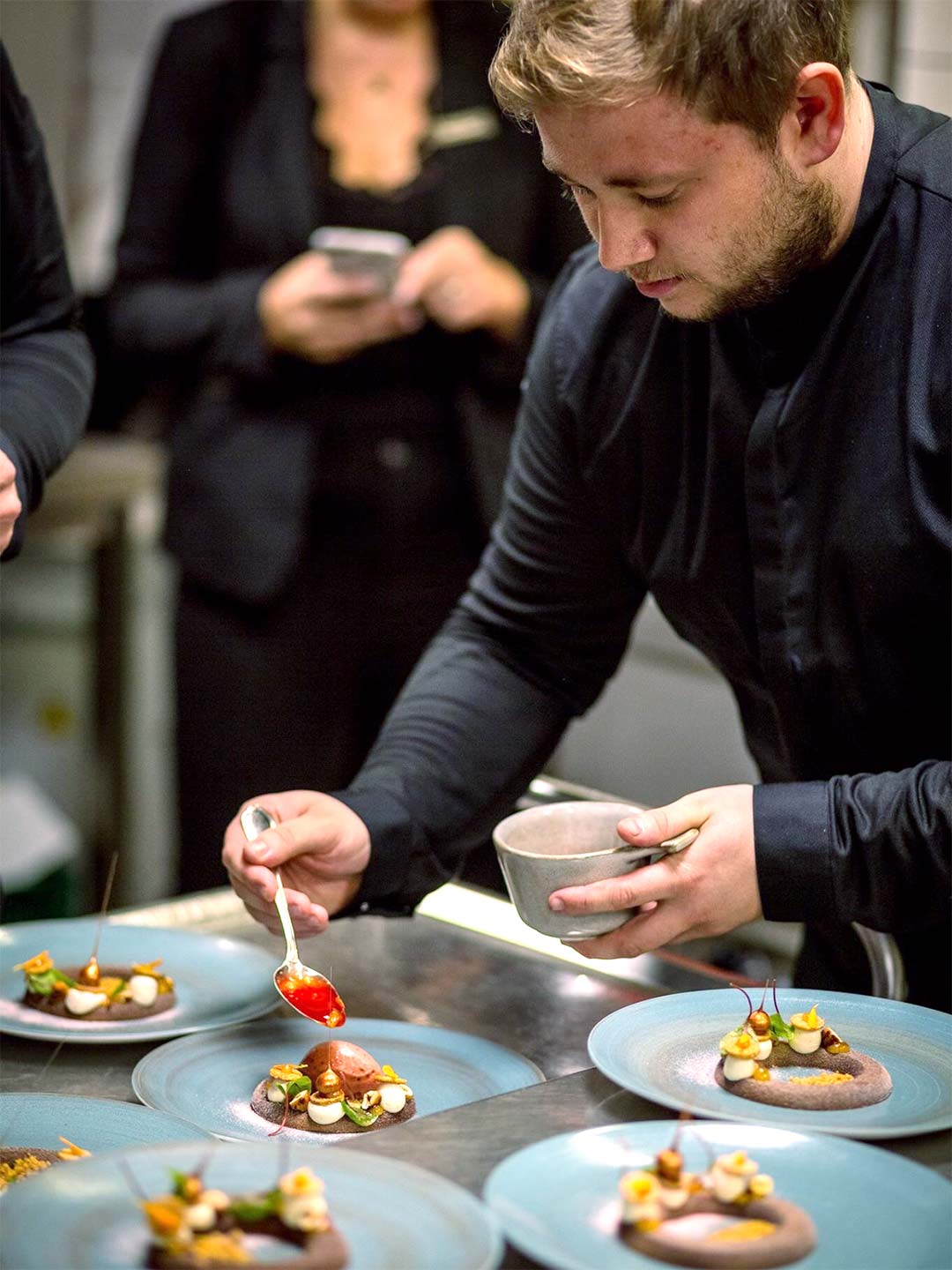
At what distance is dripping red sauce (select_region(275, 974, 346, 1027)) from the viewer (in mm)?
1222

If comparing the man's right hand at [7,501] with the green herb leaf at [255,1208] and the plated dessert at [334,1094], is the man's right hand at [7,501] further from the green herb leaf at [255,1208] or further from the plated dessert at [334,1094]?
the green herb leaf at [255,1208]

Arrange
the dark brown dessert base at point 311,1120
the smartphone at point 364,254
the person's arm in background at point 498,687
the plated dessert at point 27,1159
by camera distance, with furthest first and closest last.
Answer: the smartphone at point 364,254, the person's arm in background at point 498,687, the dark brown dessert base at point 311,1120, the plated dessert at point 27,1159

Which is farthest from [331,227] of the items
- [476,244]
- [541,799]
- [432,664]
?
[541,799]

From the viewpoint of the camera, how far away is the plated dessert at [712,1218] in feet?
2.77

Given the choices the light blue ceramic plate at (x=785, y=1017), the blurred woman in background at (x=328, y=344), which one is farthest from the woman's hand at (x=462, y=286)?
the light blue ceramic plate at (x=785, y=1017)

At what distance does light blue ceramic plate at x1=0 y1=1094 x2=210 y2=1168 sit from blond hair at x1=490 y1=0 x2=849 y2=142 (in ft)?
2.33

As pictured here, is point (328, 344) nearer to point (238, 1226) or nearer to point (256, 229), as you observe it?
point (256, 229)

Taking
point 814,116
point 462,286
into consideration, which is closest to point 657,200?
point 814,116

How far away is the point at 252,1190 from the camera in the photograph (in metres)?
0.87

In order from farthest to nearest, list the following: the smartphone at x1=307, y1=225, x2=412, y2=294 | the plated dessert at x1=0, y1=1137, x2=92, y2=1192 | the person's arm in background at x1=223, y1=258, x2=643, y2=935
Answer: the smartphone at x1=307, y1=225, x2=412, y2=294, the person's arm in background at x1=223, y1=258, x2=643, y2=935, the plated dessert at x1=0, y1=1137, x2=92, y2=1192

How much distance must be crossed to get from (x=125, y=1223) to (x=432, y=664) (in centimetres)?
80

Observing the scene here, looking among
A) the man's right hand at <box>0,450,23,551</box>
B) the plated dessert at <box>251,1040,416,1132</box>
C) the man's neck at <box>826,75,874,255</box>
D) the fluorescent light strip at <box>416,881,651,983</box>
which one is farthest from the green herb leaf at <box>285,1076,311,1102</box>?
the man's neck at <box>826,75,874,255</box>

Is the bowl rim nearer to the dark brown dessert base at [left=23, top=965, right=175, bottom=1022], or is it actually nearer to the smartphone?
the dark brown dessert base at [left=23, top=965, right=175, bottom=1022]

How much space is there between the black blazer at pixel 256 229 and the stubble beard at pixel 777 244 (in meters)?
0.99
